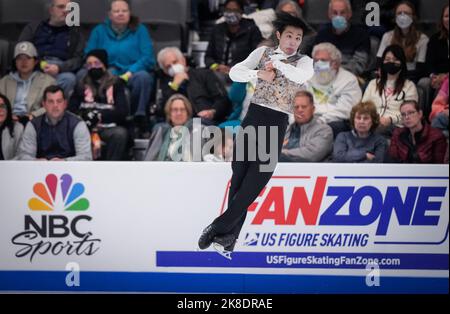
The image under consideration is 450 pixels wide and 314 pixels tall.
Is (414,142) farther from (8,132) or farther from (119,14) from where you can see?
(8,132)

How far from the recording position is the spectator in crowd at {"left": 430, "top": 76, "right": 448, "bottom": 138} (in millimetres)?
7105

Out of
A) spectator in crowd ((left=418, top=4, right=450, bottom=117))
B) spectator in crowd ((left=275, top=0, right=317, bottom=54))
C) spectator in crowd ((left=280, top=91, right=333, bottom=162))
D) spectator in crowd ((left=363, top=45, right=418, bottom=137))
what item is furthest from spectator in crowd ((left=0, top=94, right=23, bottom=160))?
spectator in crowd ((left=418, top=4, right=450, bottom=117))

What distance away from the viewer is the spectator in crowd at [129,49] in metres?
7.28

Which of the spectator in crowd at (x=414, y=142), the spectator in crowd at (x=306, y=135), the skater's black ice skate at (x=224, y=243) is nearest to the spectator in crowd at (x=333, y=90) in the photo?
the spectator in crowd at (x=306, y=135)

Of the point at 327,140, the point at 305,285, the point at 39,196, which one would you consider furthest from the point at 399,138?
the point at 39,196

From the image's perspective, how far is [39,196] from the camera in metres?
6.91

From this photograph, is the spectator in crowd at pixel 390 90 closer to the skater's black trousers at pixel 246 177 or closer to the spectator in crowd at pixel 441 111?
the spectator in crowd at pixel 441 111

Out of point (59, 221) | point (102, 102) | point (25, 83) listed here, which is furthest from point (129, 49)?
point (59, 221)

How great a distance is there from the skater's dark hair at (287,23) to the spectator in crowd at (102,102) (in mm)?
1670

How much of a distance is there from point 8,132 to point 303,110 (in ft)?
7.02

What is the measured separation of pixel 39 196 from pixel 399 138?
102 inches

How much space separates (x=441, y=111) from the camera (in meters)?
7.13

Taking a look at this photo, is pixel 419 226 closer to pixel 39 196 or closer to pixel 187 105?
pixel 187 105
